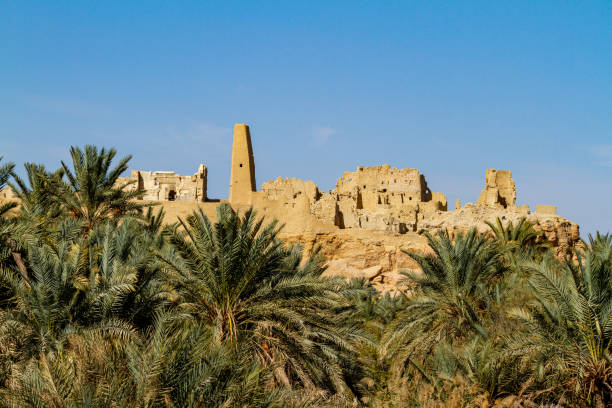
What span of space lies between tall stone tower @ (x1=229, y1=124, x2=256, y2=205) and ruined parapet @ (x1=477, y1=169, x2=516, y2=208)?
14651 mm

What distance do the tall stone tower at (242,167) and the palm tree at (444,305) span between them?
923 inches

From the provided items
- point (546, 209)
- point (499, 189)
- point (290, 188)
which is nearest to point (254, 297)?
point (546, 209)

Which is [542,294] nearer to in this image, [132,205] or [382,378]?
[382,378]

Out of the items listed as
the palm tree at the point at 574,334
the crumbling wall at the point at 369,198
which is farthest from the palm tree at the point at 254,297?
the crumbling wall at the point at 369,198

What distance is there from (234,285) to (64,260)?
2.70 meters

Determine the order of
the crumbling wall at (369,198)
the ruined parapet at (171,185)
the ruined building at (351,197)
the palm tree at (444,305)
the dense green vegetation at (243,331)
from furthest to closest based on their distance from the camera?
the ruined parapet at (171,185), the crumbling wall at (369,198), the ruined building at (351,197), the palm tree at (444,305), the dense green vegetation at (243,331)

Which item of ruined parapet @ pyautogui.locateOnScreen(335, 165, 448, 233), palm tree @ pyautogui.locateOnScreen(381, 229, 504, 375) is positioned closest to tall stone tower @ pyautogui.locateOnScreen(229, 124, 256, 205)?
ruined parapet @ pyautogui.locateOnScreen(335, 165, 448, 233)

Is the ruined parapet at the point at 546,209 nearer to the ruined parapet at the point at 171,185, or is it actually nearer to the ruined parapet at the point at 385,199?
the ruined parapet at the point at 385,199

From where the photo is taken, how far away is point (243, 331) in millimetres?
11102

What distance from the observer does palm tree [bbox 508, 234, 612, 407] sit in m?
10.5

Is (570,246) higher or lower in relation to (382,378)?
higher

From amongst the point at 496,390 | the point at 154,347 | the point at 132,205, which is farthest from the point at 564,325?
the point at 132,205

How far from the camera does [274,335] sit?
11.4 meters

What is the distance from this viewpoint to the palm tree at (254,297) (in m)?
11.1
